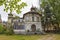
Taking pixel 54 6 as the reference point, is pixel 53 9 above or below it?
below

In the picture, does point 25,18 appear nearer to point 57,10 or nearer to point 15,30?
point 15,30

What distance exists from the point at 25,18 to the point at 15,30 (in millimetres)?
3249

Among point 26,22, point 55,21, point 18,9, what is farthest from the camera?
point 55,21

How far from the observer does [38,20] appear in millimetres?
38625

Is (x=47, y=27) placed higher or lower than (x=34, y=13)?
lower

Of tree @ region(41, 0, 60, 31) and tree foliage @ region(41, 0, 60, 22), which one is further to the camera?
tree @ region(41, 0, 60, 31)

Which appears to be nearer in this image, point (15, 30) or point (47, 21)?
point (15, 30)

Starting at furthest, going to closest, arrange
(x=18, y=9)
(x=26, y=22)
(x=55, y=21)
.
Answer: (x=55, y=21), (x=26, y=22), (x=18, y=9)

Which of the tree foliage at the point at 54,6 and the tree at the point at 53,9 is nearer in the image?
the tree foliage at the point at 54,6

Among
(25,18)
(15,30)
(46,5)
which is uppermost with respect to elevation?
(46,5)

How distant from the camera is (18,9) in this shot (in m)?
11.3

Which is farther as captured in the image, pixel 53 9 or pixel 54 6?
pixel 54 6

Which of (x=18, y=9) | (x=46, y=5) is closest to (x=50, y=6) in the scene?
(x=46, y=5)

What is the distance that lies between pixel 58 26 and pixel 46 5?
17.6ft
